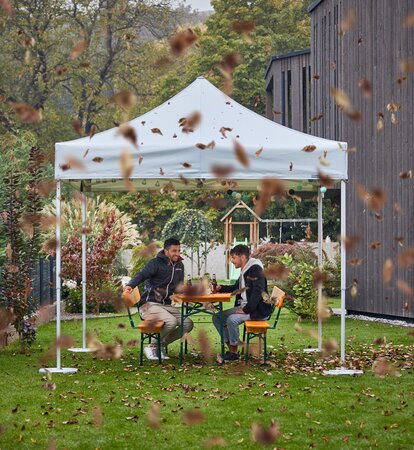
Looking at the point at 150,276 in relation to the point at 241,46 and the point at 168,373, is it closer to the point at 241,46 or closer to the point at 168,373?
the point at 168,373

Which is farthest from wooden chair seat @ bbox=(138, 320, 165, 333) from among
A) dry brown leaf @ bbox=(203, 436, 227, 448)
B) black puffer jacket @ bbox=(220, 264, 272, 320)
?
dry brown leaf @ bbox=(203, 436, 227, 448)

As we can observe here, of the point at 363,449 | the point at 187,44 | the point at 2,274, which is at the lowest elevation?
the point at 363,449

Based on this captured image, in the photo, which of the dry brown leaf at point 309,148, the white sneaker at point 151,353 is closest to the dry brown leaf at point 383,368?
the dry brown leaf at point 309,148

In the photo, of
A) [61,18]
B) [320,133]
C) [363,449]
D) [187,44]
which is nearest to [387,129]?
[320,133]

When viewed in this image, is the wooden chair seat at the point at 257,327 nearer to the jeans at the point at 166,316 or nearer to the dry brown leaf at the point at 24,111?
the jeans at the point at 166,316

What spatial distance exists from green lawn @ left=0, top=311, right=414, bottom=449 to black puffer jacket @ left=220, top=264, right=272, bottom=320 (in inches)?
22.3

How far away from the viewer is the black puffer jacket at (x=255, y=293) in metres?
10.7

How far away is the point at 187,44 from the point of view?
194 inches

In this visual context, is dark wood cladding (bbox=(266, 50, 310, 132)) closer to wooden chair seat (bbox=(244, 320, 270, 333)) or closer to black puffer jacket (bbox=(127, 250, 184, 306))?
black puffer jacket (bbox=(127, 250, 184, 306))

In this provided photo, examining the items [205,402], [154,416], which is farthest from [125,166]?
[205,402]

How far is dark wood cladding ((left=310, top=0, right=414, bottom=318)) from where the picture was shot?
16.2 meters

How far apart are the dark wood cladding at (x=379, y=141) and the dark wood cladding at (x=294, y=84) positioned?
5447 millimetres

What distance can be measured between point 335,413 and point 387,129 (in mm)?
9351

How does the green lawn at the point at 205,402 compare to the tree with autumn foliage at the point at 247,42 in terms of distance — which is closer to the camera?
the green lawn at the point at 205,402
